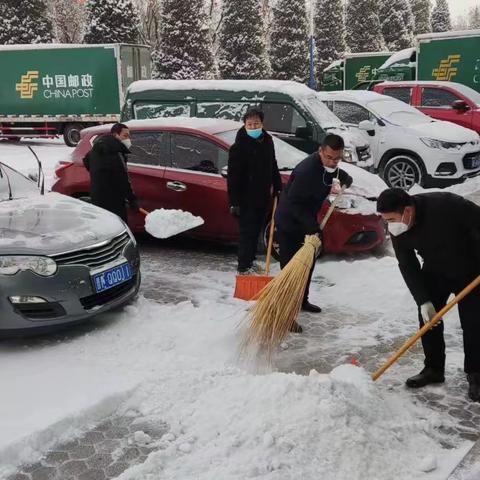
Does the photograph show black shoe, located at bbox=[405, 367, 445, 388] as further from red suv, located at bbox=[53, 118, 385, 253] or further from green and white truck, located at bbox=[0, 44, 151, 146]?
green and white truck, located at bbox=[0, 44, 151, 146]

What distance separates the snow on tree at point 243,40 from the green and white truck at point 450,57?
620 inches

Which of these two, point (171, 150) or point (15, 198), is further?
point (171, 150)

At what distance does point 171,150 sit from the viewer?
7277 mm

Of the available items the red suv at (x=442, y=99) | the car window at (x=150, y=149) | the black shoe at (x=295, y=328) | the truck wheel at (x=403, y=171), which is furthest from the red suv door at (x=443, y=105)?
the black shoe at (x=295, y=328)

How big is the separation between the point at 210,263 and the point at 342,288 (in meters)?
1.65

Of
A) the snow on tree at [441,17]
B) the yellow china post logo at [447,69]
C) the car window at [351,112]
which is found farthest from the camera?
the snow on tree at [441,17]

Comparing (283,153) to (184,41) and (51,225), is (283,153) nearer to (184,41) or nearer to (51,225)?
(51,225)

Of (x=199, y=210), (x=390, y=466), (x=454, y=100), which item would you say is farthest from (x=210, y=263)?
(x=454, y=100)

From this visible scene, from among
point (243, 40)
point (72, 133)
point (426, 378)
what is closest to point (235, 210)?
point (426, 378)

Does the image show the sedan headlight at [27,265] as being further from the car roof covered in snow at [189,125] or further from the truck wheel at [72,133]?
the truck wheel at [72,133]

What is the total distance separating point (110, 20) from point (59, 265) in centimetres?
2554

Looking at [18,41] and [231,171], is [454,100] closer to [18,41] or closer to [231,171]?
[231,171]

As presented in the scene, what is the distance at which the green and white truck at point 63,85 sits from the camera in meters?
19.7

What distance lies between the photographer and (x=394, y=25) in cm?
4294
